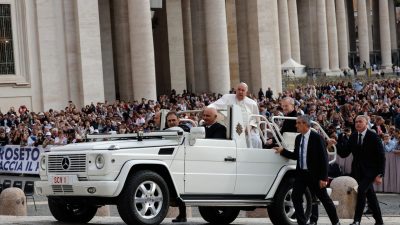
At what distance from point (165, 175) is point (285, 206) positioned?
2189 mm

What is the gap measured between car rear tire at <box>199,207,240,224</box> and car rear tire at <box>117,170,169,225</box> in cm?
230

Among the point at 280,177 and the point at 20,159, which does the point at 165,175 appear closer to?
the point at 280,177

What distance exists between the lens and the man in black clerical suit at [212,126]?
16812mm

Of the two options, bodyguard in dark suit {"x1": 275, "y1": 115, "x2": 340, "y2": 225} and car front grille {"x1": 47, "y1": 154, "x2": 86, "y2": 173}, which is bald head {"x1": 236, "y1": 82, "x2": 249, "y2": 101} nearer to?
bodyguard in dark suit {"x1": 275, "y1": 115, "x2": 340, "y2": 225}

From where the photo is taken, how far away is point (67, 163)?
52.4ft

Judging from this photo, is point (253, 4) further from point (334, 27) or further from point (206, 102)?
point (334, 27)

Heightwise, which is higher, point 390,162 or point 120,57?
point 120,57

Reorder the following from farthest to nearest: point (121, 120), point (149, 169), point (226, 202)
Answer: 1. point (121, 120)
2. point (226, 202)
3. point (149, 169)

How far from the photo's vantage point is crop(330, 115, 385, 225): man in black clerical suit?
16625mm

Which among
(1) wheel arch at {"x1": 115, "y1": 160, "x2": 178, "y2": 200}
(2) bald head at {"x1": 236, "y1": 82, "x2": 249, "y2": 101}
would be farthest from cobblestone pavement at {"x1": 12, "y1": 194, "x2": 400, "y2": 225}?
(2) bald head at {"x1": 236, "y1": 82, "x2": 249, "y2": 101}

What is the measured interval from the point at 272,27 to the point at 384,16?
53456mm

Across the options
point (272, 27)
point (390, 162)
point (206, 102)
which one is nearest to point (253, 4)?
point (272, 27)

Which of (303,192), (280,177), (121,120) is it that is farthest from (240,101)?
(121,120)

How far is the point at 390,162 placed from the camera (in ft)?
90.6
